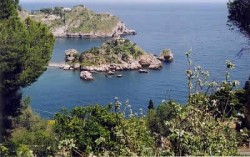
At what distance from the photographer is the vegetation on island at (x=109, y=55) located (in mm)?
58344

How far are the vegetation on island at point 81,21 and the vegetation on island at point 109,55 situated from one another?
32.7 metres

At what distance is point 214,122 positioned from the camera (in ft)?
9.71

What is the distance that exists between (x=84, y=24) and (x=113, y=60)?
37.3 metres

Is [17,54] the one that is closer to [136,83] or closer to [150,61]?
[136,83]

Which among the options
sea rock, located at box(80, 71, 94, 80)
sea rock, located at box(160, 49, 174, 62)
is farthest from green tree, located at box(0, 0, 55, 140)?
sea rock, located at box(160, 49, 174, 62)


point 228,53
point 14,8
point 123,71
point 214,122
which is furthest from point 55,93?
point 214,122

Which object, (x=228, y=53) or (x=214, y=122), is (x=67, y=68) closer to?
(x=228, y=53)

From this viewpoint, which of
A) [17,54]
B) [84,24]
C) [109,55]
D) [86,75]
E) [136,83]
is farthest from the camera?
[84,24]

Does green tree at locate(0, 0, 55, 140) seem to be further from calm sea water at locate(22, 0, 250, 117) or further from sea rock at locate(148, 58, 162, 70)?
sea rock at locate(148, 58, 162, 70)

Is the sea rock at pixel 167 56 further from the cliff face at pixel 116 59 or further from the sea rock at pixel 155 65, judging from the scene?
the sea rock at pixel 155 65

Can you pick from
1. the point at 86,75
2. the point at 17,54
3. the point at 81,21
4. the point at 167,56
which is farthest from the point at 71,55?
the point at 17,54

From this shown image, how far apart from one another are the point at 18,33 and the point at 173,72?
41271mm

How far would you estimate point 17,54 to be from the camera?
1369 centimetres

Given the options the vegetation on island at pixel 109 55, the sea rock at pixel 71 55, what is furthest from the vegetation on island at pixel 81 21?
the vegetation on island at pixel 109 55
